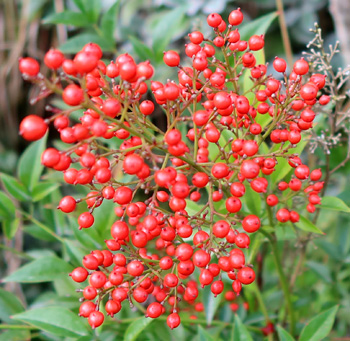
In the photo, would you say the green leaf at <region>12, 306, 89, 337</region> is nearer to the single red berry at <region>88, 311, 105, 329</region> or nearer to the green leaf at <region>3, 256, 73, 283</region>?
the green leaf at <region>3, 256, 73, 283</region>

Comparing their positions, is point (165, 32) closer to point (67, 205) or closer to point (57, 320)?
point (67, 205)

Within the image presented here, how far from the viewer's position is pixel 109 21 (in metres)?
1.98

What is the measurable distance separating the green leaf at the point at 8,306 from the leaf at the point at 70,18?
1.31m

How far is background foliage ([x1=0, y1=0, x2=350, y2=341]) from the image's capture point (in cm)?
144

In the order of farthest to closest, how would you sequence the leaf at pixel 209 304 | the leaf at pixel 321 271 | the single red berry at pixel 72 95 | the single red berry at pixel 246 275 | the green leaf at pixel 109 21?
the green leaf at pixel 109 21
the leaf at pixel 321 271
the leaf at pixel 209 304
the single red berry at pixel 246 275
the single red berry at pixel 72 95

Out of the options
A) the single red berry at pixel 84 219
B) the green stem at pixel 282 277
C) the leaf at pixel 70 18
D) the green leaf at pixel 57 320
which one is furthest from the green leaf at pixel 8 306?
the leaf at pixel 70 18

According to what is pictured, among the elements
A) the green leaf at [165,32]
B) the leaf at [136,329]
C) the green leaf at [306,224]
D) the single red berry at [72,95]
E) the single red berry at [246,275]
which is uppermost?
the single red berry at [72,95]

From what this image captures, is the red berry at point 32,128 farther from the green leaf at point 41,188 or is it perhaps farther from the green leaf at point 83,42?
the green leaf at point 83,42

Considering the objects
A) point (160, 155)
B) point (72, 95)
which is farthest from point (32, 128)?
point (160, 155)

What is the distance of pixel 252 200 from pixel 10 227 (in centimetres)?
109

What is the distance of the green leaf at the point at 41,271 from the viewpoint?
146 cm

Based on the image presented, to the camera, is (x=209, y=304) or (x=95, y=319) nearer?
(x=95, y=319)

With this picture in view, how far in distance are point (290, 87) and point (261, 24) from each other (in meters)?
0.62

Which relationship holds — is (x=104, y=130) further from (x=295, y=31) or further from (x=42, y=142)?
(x=295, y=31)
